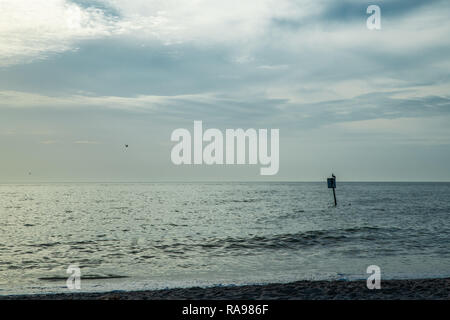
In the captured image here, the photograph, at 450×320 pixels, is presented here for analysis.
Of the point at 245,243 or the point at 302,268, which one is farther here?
the point at 245,243

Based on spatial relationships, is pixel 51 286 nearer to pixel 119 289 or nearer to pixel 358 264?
pixel 119 289

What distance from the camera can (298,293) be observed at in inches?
487

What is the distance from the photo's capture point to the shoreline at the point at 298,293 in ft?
39.0

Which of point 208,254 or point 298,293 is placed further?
point 208,254

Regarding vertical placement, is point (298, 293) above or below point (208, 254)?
above

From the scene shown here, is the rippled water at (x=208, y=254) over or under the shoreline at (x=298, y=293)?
under

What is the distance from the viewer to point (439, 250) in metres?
23.0

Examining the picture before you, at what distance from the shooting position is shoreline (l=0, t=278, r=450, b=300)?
39.0ft

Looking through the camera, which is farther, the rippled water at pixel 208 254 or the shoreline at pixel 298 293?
the rippled water at pixel 208 254
